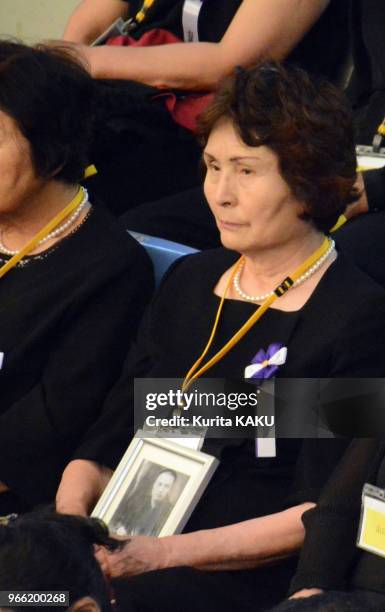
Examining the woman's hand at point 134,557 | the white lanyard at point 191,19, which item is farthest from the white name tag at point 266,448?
the white lanyard at point 191,19

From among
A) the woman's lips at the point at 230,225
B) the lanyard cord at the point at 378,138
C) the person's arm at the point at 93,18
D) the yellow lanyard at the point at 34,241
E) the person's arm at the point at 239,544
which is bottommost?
the person's arm at the point at 239,544

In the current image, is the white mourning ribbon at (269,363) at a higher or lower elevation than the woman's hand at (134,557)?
higher

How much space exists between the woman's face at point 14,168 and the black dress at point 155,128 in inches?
17.7

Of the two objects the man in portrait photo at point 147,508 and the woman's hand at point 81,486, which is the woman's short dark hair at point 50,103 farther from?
the man in portrait photo at point 147,508

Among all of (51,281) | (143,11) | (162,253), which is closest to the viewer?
(51,281)

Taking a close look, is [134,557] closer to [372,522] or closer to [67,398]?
[372,522]

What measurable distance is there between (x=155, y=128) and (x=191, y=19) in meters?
0.37

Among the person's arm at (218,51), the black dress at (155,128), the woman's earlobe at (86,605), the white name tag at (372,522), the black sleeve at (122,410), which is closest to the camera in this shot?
the woman's earlobe at (86,605)

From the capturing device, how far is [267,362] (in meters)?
2.89

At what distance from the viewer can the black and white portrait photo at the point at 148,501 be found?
9.41ft

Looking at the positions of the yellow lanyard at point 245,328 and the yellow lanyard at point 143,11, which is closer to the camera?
the yellow lanyard at point 245,328

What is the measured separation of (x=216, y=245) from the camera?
12.8 feet

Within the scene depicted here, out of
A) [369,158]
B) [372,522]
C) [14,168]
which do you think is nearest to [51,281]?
[14,168]

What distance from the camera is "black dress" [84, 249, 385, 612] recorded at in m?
2.61
